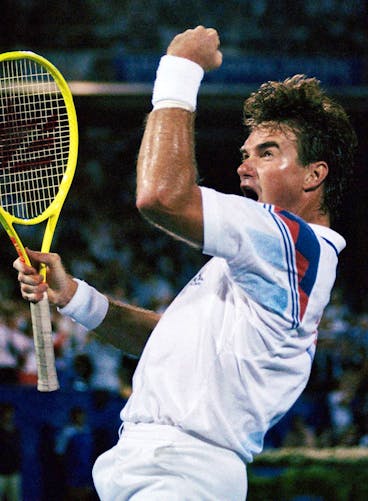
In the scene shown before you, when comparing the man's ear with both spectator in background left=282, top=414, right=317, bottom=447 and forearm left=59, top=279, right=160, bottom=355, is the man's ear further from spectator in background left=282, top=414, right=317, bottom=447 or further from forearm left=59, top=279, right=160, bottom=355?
spectator in background left=282, top=414, right=317, bottom=447

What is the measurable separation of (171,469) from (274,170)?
3.14 feet

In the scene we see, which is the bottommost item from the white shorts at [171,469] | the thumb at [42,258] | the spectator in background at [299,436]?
the spectator in background at [299,436]

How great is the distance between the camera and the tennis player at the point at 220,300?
2.46 m

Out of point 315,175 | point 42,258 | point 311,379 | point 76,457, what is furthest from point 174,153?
point 311,379

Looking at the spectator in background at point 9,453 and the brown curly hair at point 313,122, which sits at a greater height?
the brown curly hair at point 313,122

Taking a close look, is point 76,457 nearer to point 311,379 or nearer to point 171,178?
point 311,379

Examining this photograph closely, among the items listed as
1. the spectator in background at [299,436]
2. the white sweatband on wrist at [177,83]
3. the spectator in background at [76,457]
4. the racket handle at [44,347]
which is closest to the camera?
the white sweatband on wrist at [177,83]

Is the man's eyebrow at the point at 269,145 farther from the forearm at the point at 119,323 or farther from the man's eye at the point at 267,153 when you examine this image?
the forearm at the point at 119,323

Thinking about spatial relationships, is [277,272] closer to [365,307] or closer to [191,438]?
[191,438]

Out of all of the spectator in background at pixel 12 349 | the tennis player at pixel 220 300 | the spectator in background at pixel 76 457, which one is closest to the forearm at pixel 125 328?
the tennis player at pixel 220 300

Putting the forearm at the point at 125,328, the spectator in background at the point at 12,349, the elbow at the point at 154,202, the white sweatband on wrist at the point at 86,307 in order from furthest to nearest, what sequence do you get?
the spectator in background at the point at 12,349, the forearm at the point at 125,328, the white sweatband on wrist at the point at 86,307, the elbow at the point at 154,202

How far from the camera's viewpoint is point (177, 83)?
251cm

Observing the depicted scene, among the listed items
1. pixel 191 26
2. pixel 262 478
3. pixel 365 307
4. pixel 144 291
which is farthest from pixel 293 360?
pixel 191 26

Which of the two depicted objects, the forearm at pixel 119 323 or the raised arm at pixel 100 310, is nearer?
the raised arm at pixel 100 310
